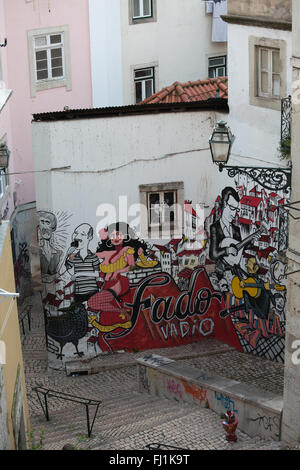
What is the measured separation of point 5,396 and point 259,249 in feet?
26.6

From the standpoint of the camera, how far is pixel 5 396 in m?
10.3

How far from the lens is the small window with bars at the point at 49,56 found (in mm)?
23531

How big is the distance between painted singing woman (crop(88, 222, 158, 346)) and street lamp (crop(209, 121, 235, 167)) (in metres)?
4.81

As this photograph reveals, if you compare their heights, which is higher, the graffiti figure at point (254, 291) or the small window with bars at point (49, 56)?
the small window with bars at point (49, 56)

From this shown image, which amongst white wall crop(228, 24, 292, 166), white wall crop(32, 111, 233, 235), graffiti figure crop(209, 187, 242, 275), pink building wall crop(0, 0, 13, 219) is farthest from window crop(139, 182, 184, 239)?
pink building wall crop(0, 0, 13, 219)

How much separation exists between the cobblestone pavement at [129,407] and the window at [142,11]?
907 cm

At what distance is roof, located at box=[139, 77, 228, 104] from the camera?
763 inches

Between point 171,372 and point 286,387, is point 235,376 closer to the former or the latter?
point 171,372

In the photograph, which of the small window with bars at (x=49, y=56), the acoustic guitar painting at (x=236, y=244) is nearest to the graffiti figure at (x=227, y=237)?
the acoustic guitar painting at (x=236, y=244)

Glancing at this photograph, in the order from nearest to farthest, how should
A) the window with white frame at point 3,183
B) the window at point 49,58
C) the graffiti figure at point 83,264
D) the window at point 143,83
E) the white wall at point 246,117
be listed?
the white wall at point 246,117 → the graffiti figure at point 83,264 → the window with white frame at point 3,183 → the window at point 49,58 → the window at point 143,83

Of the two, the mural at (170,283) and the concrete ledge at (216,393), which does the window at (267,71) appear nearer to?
the mural at (170,283)

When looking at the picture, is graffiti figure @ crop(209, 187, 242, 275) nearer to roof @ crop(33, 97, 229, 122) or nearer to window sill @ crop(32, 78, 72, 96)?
roof @ crop(33, 97, 229, 122)

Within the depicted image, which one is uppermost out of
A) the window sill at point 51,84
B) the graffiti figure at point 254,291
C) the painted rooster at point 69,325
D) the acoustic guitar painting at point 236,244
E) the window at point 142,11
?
the window at point 142,11
